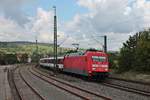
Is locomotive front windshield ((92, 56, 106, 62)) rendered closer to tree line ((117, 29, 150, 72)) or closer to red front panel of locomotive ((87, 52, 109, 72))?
red front panel of locomotive ((87, 52, 109, 72))

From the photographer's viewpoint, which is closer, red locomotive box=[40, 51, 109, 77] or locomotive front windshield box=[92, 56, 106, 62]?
red locomotive box=[40, 51, 109, 77]

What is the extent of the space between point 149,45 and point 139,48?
1.87 meters

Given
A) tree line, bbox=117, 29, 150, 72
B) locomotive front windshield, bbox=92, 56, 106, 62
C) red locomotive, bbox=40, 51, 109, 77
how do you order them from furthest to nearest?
tree line, bbox=117, 29, 150, 72 → locomotive front windshield, bbox=92, 56, 106, 62 → red locomotive, bbox=40, 51, 109, 77

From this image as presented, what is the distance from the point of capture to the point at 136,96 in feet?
66.8

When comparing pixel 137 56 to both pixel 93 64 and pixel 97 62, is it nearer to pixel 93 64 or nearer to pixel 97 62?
pixel 97 62

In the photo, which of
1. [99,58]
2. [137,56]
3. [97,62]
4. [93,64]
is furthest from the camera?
[137,56]

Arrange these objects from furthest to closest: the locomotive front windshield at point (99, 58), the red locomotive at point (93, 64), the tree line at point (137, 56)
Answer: the tree line at point (137, 56)
the locomotive front windshield at point (99, 58)
the red locomotive at point (93, 64)

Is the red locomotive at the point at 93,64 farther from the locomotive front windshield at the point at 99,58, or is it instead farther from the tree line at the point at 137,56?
the tree line at the point at 137,56

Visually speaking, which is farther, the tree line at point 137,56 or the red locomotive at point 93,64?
the tree line at point 137,56

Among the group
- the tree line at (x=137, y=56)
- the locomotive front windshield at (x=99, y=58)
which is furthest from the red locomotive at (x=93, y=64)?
the tree line at (x=137, y=56)

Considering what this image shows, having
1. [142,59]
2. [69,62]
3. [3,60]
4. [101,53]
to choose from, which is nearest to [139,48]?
[142,59]

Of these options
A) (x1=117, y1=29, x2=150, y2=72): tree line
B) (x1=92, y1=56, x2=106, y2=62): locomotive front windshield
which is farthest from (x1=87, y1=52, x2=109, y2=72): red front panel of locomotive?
(x1=117, y1=29, x2=150, y2=72): tree line

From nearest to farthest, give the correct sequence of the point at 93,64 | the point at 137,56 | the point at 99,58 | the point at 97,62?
the point at 93,64 → the point at 97,62 → the point at 99,58 → the point at 137,56

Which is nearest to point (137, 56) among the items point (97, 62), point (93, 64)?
point (97, 62)
